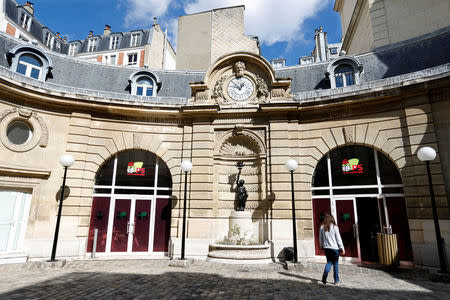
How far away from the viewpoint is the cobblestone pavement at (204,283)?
5.96 m

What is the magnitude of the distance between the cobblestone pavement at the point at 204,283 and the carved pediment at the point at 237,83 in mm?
7114

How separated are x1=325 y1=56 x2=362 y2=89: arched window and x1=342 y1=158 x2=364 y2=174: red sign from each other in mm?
3401

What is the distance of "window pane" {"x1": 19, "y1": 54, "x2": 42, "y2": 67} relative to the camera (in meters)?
11.2

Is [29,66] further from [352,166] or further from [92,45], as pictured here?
[92,45]

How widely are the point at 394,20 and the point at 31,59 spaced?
738 inches

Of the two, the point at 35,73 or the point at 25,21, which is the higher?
the point at 25,21

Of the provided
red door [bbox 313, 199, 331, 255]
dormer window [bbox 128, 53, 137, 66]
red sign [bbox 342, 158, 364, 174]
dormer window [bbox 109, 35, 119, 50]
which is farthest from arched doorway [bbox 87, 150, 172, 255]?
dormer window [bbox 109, 35, 119, 50]

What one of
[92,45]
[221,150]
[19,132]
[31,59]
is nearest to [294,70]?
[221,150]

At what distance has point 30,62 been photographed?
11.3m

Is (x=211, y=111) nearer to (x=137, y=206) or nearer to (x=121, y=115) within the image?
(x=121, y=115)

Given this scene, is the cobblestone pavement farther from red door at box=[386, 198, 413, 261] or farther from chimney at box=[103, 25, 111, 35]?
chimney at box=[103, 25, 111, 35]

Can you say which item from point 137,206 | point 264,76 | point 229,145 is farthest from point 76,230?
point 264,76

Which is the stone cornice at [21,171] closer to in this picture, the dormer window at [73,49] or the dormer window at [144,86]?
the dormer window at [144,86]

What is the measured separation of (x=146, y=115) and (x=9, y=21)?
28664 millimetres
